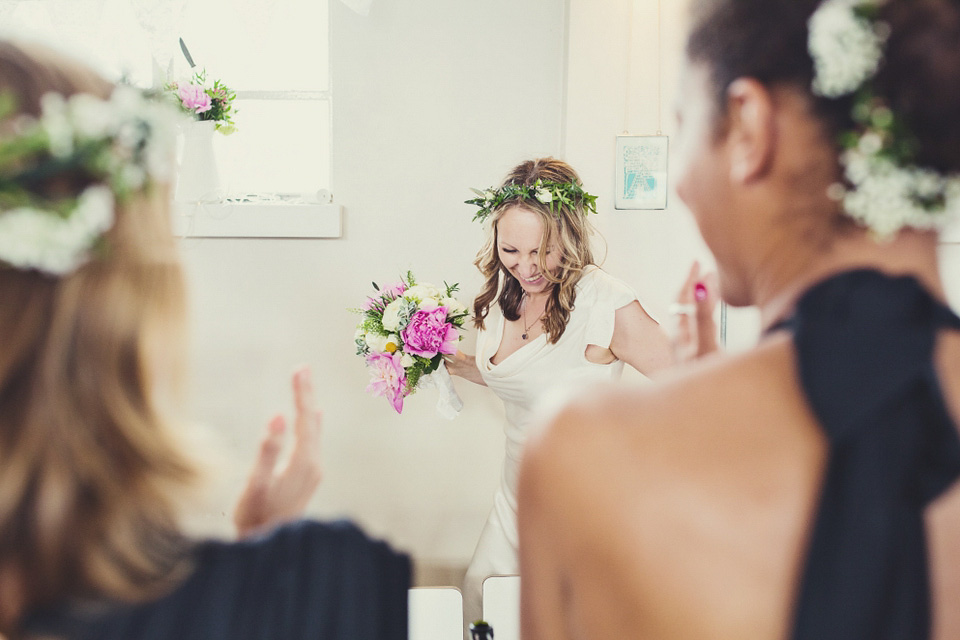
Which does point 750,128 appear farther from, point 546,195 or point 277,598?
point 546,195

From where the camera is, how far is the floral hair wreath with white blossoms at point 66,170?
0.58m

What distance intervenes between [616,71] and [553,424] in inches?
91.1

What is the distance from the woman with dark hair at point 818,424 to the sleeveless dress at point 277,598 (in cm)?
19

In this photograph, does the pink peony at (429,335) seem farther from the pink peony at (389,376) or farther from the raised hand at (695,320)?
the raised hand at (695,320)

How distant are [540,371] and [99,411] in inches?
77.2

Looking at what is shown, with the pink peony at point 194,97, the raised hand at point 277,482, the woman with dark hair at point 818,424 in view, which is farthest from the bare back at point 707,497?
the pink peony at point 194,97

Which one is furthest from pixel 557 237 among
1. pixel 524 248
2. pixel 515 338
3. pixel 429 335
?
pixel 429 335

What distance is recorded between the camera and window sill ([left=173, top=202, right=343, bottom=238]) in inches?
111

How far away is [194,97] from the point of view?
2578 mm

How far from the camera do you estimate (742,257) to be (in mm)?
741

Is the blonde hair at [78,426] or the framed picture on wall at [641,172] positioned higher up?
the framed picture on wall at [641,172]

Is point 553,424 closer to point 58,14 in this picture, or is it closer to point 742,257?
point 742,257

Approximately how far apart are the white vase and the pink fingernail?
7.19 feet

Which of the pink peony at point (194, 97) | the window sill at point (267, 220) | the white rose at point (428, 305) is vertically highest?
the pink peony at point (194, 97)
